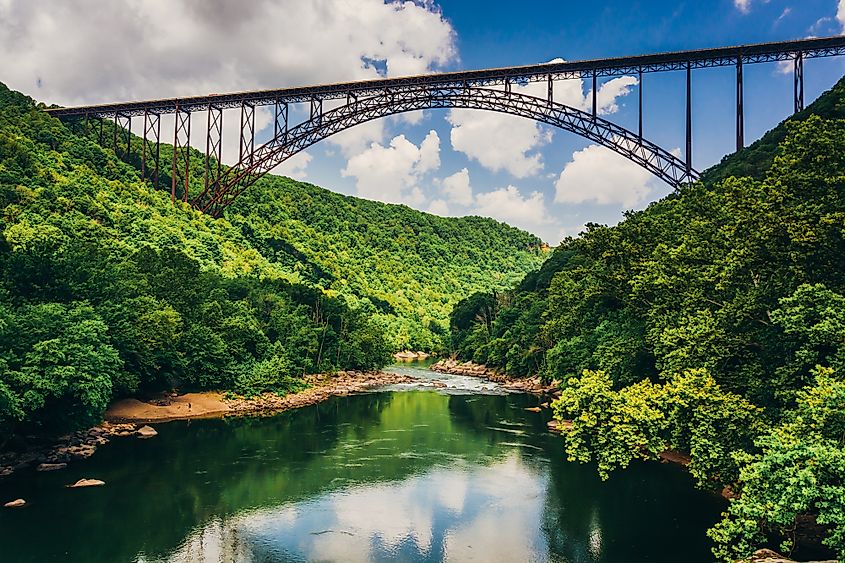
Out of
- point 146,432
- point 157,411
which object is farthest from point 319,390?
point 146,432

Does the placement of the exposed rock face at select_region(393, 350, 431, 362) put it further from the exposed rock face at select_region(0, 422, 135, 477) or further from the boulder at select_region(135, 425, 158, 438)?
the exposed rock face at select_region(0, 422, 135, 477)

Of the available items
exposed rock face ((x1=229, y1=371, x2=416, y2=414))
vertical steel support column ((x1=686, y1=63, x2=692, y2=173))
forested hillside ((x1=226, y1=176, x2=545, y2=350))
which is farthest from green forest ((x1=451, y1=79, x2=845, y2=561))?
forested hillside ((x1=226, y1=176, x2=545, y2=350))

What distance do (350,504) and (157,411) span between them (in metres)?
16.7

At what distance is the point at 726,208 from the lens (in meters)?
18.8

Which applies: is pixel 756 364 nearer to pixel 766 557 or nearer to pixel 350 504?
pixel 766 557

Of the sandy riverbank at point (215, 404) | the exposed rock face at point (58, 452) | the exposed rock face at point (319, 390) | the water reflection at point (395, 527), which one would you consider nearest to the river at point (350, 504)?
the water reflection at point (395, 527)

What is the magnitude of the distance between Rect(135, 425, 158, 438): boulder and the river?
0.76 metres

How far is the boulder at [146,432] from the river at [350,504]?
0.76 m

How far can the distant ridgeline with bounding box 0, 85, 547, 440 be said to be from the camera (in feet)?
70.0

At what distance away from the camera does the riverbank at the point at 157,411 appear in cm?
2102

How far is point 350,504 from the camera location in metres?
18.2

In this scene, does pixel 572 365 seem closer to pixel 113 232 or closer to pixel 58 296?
pixel 58 296

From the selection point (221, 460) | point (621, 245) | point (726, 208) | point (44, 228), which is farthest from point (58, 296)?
point (726, 208)

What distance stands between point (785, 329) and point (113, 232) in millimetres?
45750
